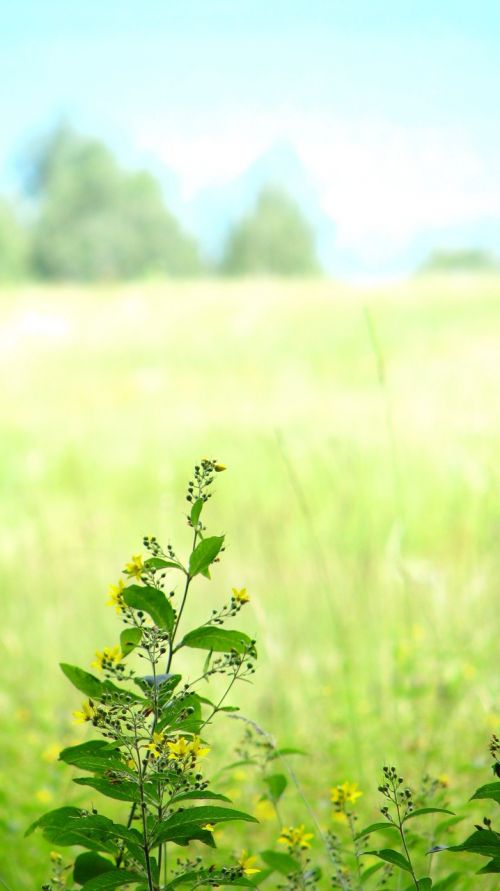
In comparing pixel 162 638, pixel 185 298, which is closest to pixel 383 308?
pixel 185 298

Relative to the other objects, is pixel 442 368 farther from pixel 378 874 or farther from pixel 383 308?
pixel 378 874

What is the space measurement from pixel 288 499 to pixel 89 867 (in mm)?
4532

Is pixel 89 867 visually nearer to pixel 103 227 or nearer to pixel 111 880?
pixel 111 880

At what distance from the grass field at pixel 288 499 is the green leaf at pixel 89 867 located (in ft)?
1.61

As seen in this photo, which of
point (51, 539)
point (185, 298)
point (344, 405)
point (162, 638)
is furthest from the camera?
point (185, 298)

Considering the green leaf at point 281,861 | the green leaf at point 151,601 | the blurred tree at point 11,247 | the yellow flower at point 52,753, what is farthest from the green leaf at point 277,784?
the blurred tree at point 11,247

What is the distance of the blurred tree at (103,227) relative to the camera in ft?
89.0

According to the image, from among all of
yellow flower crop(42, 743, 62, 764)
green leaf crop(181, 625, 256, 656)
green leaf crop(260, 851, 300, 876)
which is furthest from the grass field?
green leaf crop(181, 625, 256, 656)

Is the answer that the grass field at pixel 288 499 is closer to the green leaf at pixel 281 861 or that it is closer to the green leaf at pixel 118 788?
the green leaf at pixel 281 861

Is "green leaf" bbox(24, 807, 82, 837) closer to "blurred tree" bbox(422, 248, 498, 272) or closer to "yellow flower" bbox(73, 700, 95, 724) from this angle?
"yellow flower" bbox(73, 700, 95, 724)

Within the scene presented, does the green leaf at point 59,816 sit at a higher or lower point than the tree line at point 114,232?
lower

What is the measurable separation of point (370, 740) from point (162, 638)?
1690mm

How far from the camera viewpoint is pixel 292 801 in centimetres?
219

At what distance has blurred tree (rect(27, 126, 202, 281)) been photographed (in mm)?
27141
